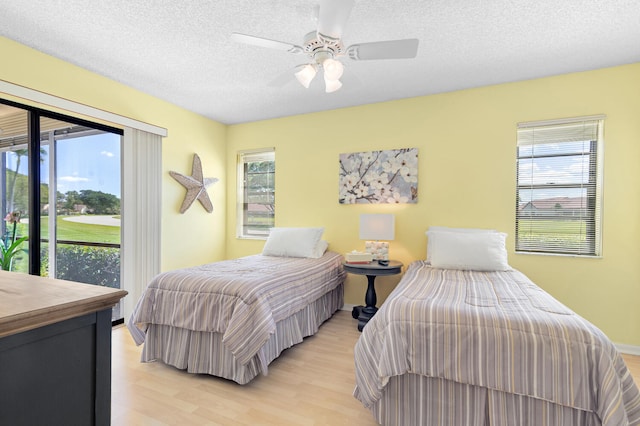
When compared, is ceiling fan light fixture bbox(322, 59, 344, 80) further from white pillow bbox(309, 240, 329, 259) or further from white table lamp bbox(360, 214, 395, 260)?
white pillow bbox(309, 240, 329, 259)

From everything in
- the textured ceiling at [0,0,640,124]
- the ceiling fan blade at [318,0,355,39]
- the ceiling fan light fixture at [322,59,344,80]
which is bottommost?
the ceiling fan light fixture at [322,59,344,80]

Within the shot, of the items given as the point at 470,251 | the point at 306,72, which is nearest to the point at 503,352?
the point at 470,251

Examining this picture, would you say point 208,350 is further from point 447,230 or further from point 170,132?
point 170,132

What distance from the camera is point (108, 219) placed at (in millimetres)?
3283

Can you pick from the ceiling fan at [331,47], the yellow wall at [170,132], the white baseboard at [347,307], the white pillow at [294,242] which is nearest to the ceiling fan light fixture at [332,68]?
the ceiling fan at [331,47]

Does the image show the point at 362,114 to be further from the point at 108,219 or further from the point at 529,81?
the point at 108,219

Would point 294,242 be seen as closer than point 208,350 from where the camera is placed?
No

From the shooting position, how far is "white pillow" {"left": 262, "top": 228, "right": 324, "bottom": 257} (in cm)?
353

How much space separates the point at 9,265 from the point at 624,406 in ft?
13.2

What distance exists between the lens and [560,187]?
2990 mm

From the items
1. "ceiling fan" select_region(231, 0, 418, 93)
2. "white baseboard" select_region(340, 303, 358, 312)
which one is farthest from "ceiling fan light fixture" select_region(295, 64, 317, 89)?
"white baseboard" select_region(340, 303, 358, 312)

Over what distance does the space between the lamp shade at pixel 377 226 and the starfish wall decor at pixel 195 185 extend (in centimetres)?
216

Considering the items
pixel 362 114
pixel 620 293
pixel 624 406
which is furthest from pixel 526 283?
pixel 362 114

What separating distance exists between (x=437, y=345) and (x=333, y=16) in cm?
179
